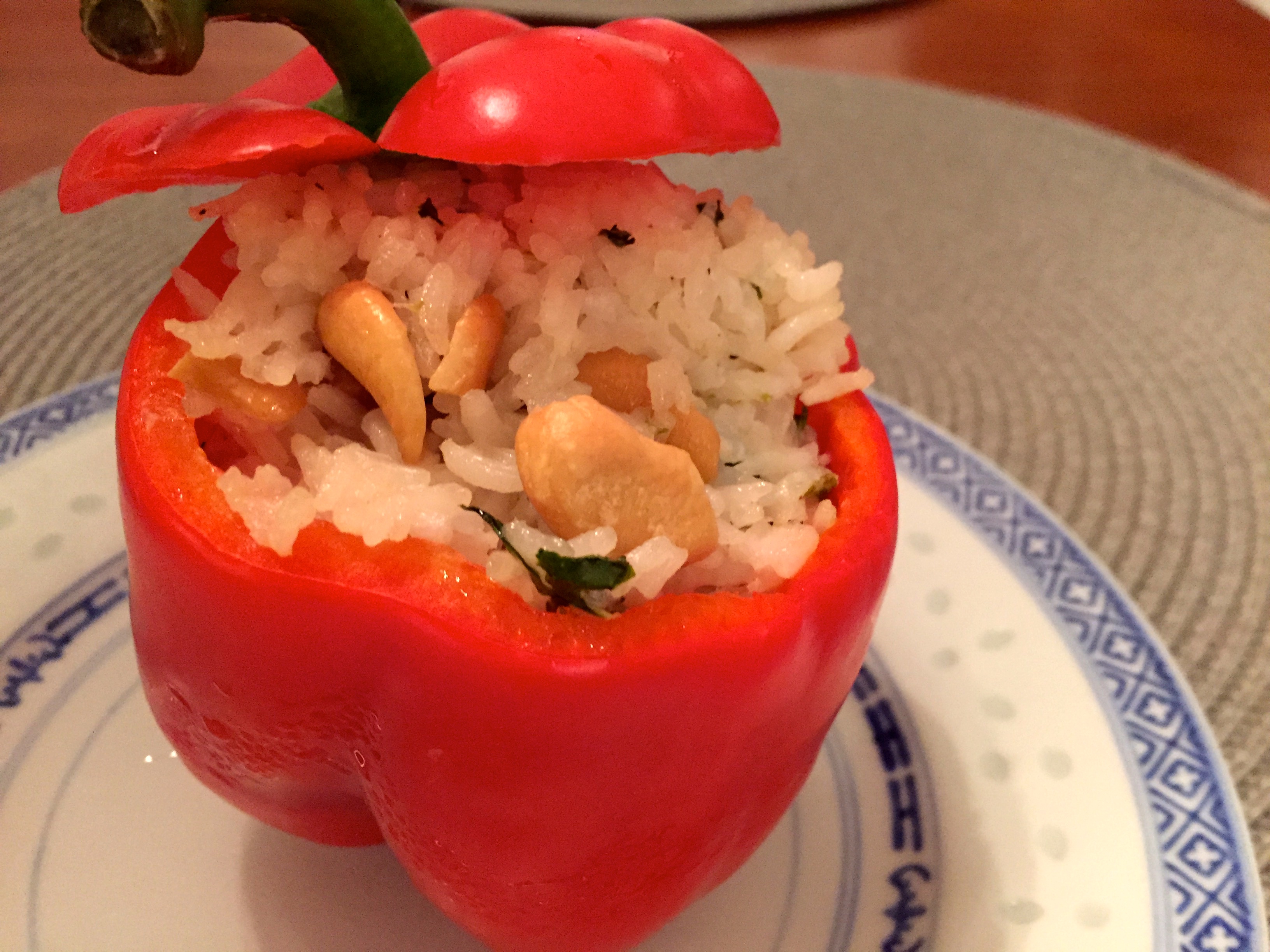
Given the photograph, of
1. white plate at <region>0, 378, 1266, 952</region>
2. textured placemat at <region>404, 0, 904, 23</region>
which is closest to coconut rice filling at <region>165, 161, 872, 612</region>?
white plate at <region>0, 378, 1266, 952</region>

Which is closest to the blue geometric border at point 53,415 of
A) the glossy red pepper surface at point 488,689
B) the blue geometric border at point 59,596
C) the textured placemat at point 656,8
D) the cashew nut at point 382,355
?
the blue geometric border at point 59,596

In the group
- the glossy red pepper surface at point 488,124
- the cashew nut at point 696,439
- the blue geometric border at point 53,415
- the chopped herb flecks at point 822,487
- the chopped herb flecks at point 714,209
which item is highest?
the glossy red pepper surface at point 488,124

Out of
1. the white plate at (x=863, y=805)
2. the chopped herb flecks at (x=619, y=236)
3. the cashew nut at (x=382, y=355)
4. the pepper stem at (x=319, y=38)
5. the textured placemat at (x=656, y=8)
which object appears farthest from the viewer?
the textured placemat at (x=656, y=8)

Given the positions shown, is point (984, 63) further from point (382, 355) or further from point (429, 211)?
point (382, 355)

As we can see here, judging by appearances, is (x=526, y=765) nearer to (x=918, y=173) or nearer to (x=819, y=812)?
(x=819, y=812)

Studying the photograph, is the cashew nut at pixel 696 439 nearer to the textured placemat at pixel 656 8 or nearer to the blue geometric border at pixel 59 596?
the blue geometric border at pixel 59 596

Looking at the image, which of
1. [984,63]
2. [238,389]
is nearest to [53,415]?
[238,389]

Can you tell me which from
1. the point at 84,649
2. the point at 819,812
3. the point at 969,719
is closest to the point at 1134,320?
the point at 969,719

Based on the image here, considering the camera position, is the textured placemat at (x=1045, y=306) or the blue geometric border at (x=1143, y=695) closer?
the blue geometric border at (x=1143, y=695)

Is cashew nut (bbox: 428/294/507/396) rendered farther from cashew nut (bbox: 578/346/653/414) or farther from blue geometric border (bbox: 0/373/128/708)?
blue geometric border (bbox: 0/373/128/708)
